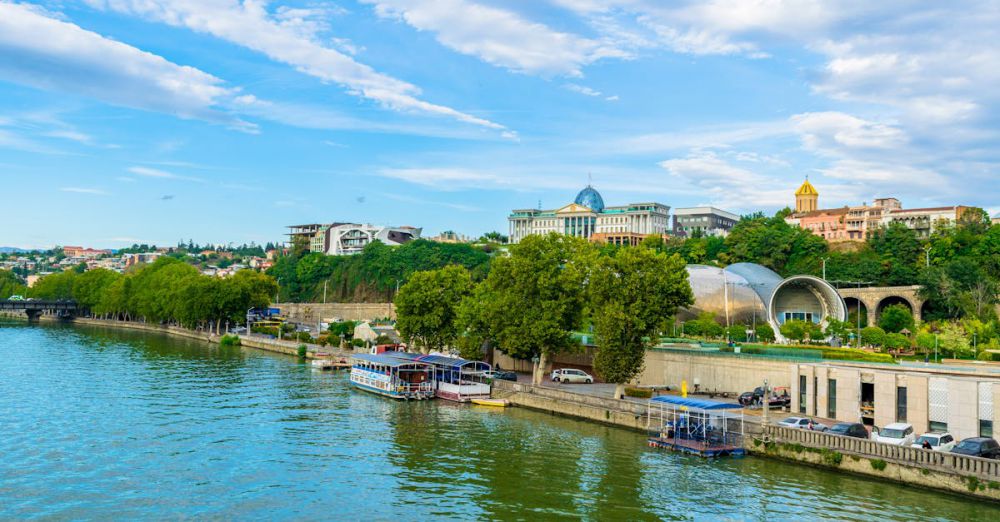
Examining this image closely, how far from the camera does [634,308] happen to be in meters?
44.0

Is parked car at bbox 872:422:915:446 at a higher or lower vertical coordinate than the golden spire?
lower

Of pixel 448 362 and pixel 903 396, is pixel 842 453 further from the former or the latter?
pixel 448 362

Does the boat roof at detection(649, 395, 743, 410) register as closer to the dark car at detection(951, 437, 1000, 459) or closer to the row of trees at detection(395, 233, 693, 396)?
the row of trees at detection(395, 233, 693, 396)

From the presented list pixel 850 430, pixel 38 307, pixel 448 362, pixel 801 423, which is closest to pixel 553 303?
pixel 448 362

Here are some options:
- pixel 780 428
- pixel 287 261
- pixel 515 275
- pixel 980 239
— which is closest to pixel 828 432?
pixel 780 428

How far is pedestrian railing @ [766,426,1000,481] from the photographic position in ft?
87.3

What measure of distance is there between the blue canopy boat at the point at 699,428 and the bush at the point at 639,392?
7817 mm

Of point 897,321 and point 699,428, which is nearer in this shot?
point 699,428

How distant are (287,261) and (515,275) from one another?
144 meters

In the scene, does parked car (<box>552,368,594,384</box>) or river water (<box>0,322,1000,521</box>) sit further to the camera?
parked car (<box>552,368,594,384</box>)

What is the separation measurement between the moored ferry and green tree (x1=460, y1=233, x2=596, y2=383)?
236 inches

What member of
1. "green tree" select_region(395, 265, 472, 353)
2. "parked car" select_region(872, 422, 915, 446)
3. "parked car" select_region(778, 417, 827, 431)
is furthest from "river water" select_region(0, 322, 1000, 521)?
→ "green tree" select_region(395, 265, 472, 353)

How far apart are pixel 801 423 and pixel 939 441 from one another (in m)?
5.74

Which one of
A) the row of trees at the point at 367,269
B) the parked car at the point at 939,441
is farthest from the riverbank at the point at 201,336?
the parked car at the point at 939,441
